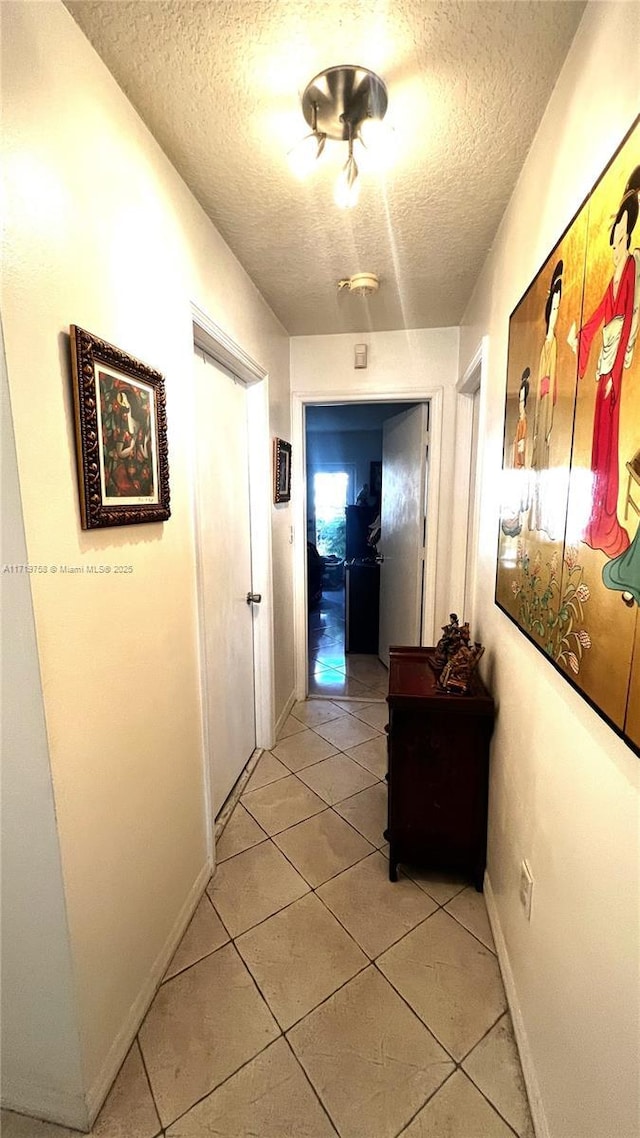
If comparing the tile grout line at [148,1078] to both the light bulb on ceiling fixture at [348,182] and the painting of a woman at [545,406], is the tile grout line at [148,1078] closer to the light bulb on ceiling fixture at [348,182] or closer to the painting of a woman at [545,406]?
the painting of a woman at [545,406]

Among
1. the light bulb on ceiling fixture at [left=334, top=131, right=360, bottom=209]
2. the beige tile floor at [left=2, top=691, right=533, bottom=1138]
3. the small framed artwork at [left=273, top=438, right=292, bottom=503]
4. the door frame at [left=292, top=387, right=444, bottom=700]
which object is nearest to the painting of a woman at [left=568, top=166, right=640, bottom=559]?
the light bulb on ceiling fixture at [left=334, top=131, right=360, bottom=209]

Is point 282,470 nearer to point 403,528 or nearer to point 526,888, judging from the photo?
point 403,528

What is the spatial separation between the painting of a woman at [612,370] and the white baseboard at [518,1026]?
1.23m

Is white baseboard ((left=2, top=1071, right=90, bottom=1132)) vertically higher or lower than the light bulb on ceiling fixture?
lower

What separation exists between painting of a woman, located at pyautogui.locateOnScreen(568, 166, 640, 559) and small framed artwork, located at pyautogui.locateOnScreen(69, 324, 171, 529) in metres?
0.94

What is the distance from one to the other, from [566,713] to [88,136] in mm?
1546

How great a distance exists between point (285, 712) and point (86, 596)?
2.08 meters

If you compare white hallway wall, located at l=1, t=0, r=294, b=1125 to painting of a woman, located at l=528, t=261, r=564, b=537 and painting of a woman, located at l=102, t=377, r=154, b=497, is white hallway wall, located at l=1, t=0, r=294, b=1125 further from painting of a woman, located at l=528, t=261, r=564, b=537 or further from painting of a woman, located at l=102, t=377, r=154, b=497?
painting of a woman, located at l=528, t=261, r=564, b=537

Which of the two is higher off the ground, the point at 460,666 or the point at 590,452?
the point at 590,452

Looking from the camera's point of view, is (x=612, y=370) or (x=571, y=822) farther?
(x=571, y=822)

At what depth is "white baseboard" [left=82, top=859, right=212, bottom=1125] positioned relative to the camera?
3.36 feet

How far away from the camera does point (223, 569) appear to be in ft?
6.36

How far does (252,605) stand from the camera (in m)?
2.34

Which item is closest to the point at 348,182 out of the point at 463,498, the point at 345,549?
the point at 463,498
